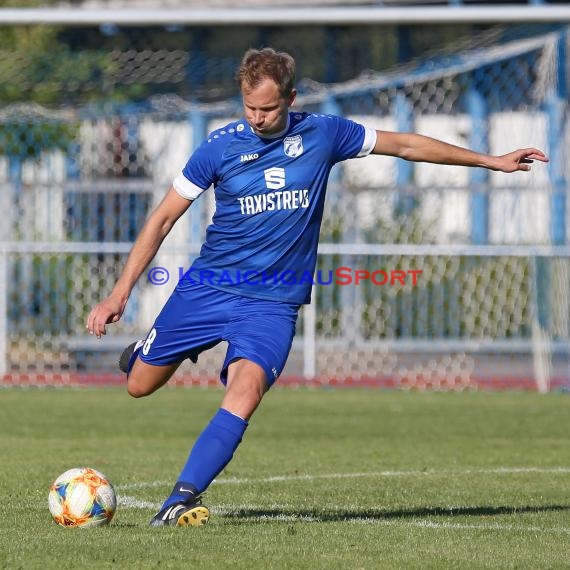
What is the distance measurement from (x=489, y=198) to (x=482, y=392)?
3804mm

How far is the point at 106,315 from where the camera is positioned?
21.3 feet

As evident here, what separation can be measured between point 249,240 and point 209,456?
3.60ft

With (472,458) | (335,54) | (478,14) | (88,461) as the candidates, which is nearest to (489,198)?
(478,14)

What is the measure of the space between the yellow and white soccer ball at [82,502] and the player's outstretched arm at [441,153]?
2155 millimetres

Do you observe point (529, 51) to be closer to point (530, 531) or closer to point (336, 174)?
point (336, 174)

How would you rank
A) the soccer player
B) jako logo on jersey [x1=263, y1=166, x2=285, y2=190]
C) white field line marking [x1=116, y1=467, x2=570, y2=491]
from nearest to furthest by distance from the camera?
the soccer player < jako logo on jersey [x1=263, y1=166, x2=285, y2=190] < white field line marking [x1=116, y1=467, x2=570, y2=491]

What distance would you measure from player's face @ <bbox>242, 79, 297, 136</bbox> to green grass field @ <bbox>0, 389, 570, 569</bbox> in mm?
1852

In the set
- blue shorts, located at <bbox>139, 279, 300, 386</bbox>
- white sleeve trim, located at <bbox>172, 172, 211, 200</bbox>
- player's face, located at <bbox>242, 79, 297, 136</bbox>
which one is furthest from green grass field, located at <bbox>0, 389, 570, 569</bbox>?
player's face, located at <bbox>242, 79, 297, 136</bbox>

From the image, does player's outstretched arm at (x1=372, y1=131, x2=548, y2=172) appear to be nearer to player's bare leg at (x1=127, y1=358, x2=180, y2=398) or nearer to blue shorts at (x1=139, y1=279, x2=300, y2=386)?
blue shorts at (x1=139, y1=279, x2=300, y2=386)

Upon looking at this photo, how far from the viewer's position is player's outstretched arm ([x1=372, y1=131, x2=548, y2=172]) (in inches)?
278

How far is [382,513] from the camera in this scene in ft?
23.6

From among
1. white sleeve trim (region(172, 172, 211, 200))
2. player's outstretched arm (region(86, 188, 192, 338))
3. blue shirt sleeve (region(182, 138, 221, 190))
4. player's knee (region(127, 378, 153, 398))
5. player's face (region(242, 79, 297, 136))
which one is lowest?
player's knee (region(127, 378, 153, 398))

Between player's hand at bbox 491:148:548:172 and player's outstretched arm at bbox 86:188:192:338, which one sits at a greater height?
player's hand at bbox 491:148:548:172

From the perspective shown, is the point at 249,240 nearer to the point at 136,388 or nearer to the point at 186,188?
the point at 186,188
